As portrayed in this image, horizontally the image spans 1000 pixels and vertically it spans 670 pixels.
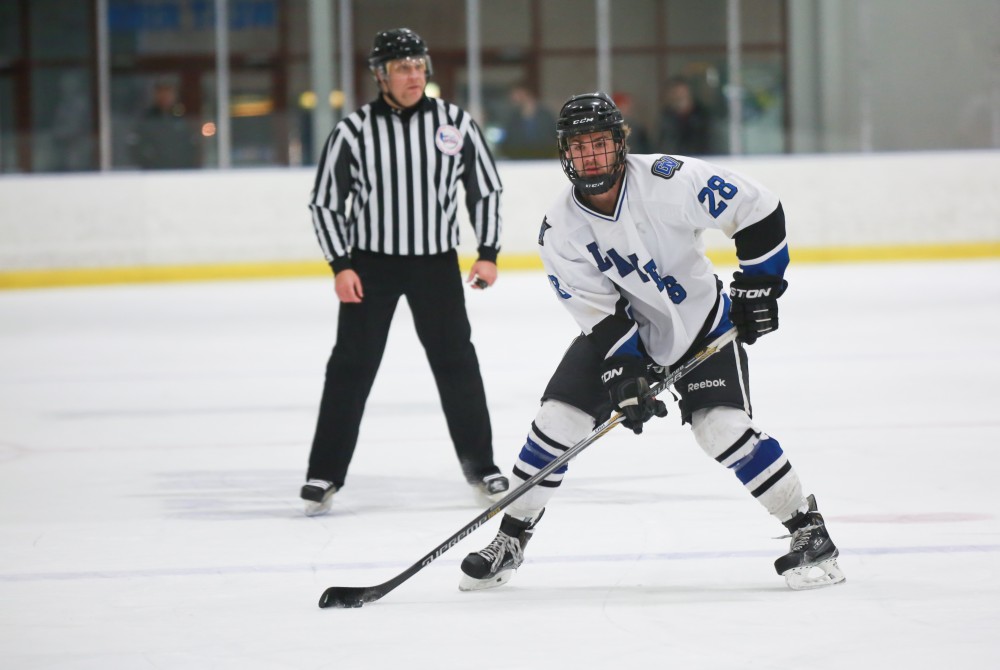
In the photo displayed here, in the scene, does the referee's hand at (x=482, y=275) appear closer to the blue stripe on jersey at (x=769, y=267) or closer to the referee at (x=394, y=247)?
the referee at (x=394, y=247)

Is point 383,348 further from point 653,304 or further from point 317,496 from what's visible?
point 653,304

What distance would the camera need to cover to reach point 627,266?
2.71 metres

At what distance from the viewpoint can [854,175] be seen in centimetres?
1041

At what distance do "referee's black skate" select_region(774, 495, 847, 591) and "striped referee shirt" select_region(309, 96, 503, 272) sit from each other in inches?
53.1

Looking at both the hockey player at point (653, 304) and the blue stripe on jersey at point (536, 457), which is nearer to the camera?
the hockey player at point (653, 304)

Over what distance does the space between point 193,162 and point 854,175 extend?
4943 mm

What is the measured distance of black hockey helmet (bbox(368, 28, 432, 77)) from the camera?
357 centimetres

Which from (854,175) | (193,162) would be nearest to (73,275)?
(193,162)

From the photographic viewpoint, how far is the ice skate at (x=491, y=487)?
356cm

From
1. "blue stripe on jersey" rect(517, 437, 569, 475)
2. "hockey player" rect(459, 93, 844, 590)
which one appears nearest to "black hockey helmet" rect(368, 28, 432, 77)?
"hockey player" rect(459, 93, 844, 590)

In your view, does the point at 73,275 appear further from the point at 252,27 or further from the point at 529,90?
the point at 529,90

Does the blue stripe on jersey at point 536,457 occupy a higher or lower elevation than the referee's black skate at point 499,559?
higher

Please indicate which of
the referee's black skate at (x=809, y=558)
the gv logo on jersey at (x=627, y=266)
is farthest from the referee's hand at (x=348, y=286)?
the referee's black skate at (x=809, y=558)

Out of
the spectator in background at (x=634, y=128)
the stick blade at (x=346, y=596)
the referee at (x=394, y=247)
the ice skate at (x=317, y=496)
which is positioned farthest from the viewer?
the spectator in background at (x=634, y=128)
